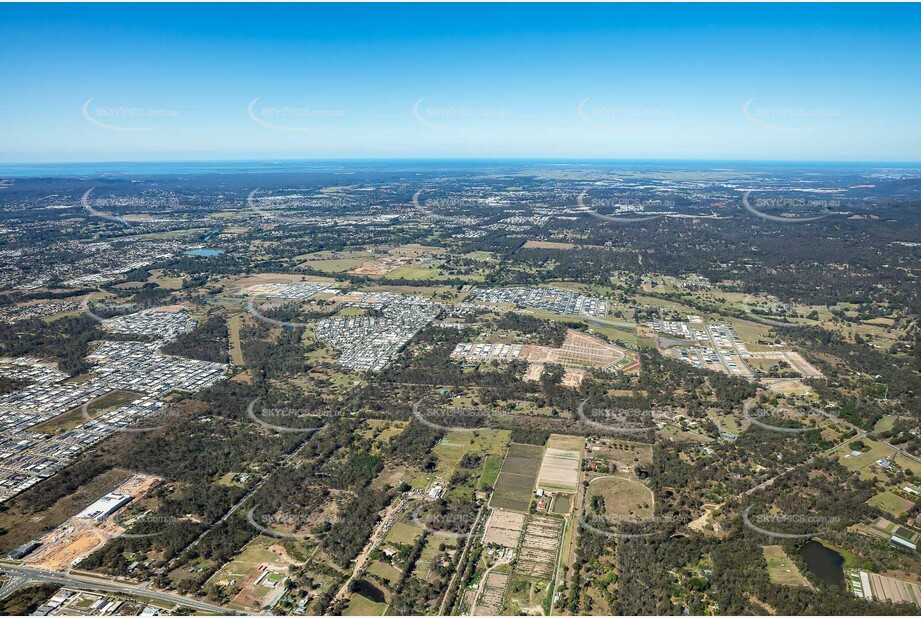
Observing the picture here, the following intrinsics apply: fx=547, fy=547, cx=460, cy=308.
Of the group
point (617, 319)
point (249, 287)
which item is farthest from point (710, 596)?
point (249, 287)

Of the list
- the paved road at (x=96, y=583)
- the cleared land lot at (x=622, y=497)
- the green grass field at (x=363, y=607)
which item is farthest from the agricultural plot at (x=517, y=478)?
the paved road at (x=96, y=583)

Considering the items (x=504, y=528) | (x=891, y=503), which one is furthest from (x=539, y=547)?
(x=891, y=503)

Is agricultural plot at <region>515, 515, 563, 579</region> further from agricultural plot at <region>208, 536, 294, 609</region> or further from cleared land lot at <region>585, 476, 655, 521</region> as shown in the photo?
agricultural plot at <region>208, 536, 294, 609</region>

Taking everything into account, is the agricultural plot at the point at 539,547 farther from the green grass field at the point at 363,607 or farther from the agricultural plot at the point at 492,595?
→ the green grass field at the point at 363,607

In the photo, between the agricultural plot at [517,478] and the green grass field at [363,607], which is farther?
the agricultural plot at [517,478]

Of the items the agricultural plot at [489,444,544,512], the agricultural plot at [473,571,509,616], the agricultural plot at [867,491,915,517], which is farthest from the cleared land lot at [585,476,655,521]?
the agricultural plot at [867,491,915,517]

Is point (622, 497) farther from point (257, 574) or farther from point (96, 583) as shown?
point (96, 583)
